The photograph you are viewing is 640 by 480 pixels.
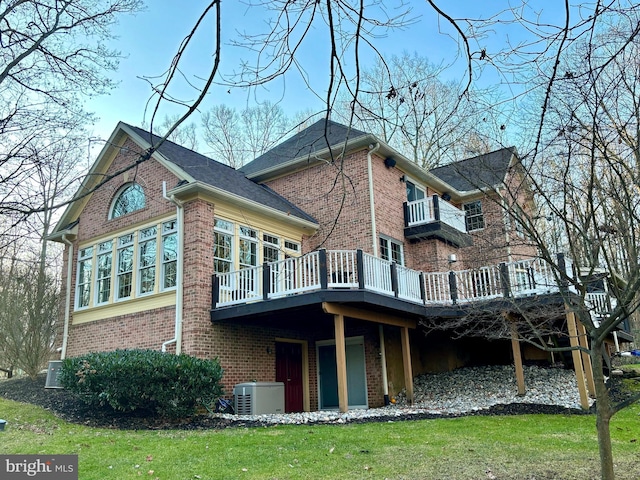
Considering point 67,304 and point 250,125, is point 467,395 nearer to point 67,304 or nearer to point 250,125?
point 250,125

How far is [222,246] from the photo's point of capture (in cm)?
1313

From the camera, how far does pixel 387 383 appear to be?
13977mm

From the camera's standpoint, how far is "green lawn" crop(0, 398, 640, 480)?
19.5ft

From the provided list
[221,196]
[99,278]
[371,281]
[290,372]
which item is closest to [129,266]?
[99,278]

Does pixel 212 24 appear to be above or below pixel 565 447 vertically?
above

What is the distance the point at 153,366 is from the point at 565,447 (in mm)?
7072

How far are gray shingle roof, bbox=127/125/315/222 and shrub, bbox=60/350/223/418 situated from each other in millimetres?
4327

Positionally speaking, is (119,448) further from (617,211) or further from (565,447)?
(617,211)

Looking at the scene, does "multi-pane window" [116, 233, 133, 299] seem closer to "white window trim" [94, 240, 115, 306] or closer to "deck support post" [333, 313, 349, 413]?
"white window trim" [94, 240, 115, 306]

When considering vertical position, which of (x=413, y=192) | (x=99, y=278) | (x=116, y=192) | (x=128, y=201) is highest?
(x=413, y=192)

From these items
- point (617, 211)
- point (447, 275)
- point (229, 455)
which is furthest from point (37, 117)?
point (447, 275)

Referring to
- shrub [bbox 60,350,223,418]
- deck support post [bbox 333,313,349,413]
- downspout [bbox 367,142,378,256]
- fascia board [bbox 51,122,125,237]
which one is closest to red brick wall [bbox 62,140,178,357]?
fascia board [bbox 51,122,125,237]

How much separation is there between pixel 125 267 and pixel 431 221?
8642 millimetres

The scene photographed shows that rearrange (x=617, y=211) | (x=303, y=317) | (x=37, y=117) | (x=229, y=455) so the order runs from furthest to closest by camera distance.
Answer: (x=303, y=317)
(x=229, y=455)
(x=37, y=117)
(x=617, y=211)
